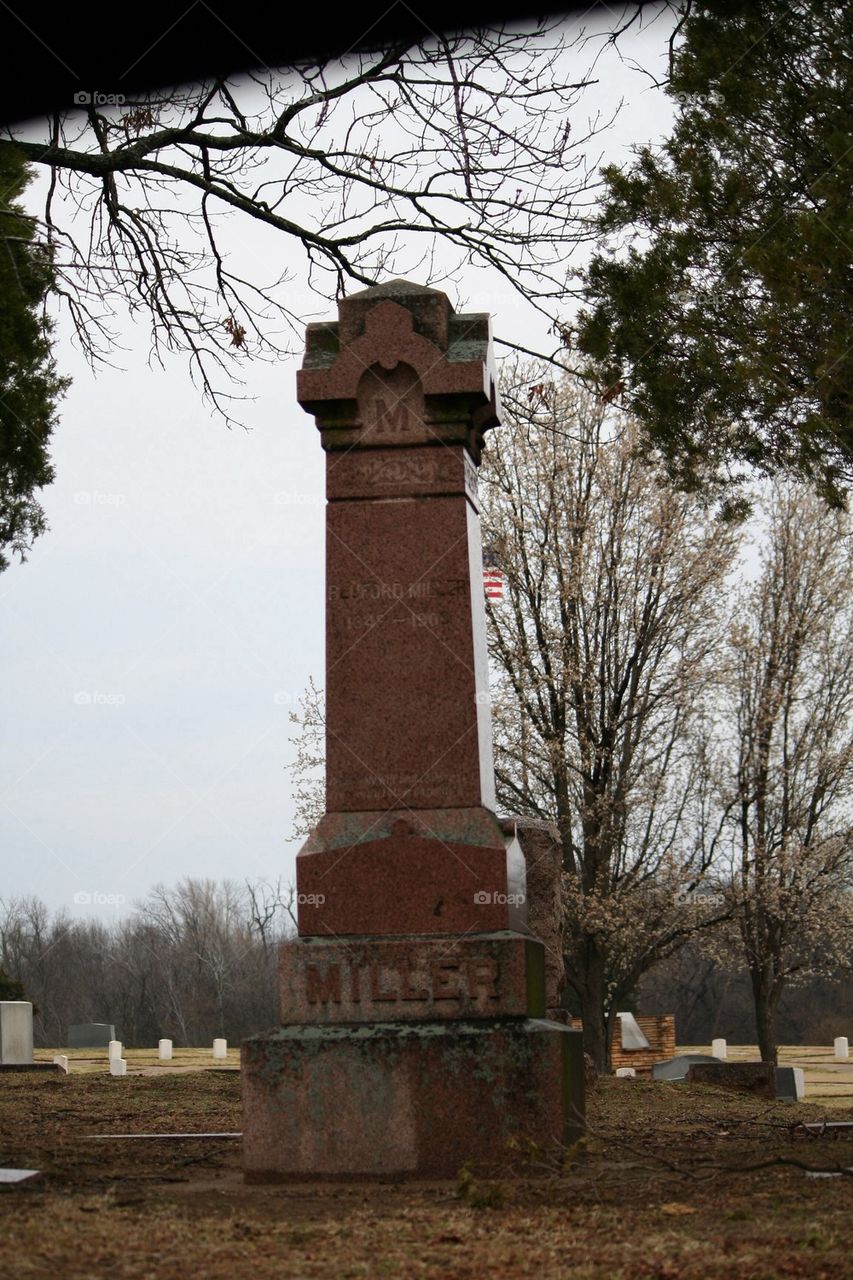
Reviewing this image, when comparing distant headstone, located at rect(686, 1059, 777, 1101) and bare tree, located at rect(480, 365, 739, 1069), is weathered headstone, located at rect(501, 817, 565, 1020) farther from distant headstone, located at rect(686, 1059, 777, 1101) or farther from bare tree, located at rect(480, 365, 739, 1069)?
bare tree, located at rect(480, 365, 739, 1069)

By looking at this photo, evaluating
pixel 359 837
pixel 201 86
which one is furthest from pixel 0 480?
pixel 359 837

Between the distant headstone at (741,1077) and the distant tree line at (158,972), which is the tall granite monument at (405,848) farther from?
the distant tree line at (158,972)

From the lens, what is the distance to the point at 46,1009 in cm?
5828

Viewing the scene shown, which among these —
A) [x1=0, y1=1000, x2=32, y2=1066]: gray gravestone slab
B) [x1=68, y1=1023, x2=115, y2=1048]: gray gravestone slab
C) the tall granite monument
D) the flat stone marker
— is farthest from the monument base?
[x1=68, y1=1023, x2=115, y2=1048]: gray gravestone slab

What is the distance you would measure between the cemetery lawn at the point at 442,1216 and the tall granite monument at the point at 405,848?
284 mm

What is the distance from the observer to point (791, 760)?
26672 millimetres

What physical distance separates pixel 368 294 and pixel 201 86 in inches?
73.5

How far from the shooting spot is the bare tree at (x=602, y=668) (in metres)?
22.2

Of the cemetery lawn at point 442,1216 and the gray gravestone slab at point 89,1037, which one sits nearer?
the cemetery lawn at point 442,1216

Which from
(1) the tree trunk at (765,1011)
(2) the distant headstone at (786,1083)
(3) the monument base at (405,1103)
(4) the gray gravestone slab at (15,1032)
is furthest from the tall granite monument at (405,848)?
(1) the tree trunk at (765,1011)

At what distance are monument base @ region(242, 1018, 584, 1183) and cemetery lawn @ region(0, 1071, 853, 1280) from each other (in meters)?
0.17

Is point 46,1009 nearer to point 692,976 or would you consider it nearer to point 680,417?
point 692,976

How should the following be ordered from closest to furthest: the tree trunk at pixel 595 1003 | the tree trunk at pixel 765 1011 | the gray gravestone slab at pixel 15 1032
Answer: the gray gravestone slab at pixel 15 1032 < the tree trunk at pixel 595 1003 < the tree trunk at pixel 765 1011

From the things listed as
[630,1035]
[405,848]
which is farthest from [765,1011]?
[405,848]
